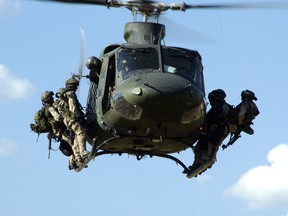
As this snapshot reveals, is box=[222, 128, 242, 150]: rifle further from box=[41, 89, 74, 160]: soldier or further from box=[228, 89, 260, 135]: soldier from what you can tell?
box=[41, 89, 74, 160]: soldier

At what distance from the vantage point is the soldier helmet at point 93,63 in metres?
22.3

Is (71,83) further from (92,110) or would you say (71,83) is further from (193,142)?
(193,142)

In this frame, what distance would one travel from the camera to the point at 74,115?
2230 centimetres

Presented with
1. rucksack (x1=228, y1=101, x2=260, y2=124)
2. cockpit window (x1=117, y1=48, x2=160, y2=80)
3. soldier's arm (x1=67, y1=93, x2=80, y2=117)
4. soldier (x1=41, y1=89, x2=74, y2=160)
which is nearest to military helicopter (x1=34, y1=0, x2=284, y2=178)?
cockpit window (x1=117, y1=48, x2=160, y2=80)

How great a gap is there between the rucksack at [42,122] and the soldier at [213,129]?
341 centimetres

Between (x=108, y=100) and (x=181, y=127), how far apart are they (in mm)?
1695

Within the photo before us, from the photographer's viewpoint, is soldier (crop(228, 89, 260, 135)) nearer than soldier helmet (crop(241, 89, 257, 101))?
Yes

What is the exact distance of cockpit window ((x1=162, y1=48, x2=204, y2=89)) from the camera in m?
21.3

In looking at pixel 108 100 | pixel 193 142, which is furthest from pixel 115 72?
pixel 193 142

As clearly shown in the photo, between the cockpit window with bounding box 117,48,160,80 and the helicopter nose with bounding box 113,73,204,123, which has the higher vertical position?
the cockpit window with bounding box 117,48,160,80

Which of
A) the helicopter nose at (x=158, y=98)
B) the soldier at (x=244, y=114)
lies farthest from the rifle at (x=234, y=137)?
the helicopter nose at (x=158, y=98)

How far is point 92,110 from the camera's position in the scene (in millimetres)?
22391

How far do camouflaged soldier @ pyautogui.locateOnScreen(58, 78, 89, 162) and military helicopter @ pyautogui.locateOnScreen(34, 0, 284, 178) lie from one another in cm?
24

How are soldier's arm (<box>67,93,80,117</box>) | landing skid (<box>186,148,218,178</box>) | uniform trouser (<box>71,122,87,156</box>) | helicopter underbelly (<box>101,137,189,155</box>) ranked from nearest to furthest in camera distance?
helicopter underbelly (<box>101,137,189,155</box>) < uniform trouser (<box>71,122,87,156</box>) < soldier's arm (<box>67,93,80,117</box>) < landing skid (<box>186,148,218,178</box>)
